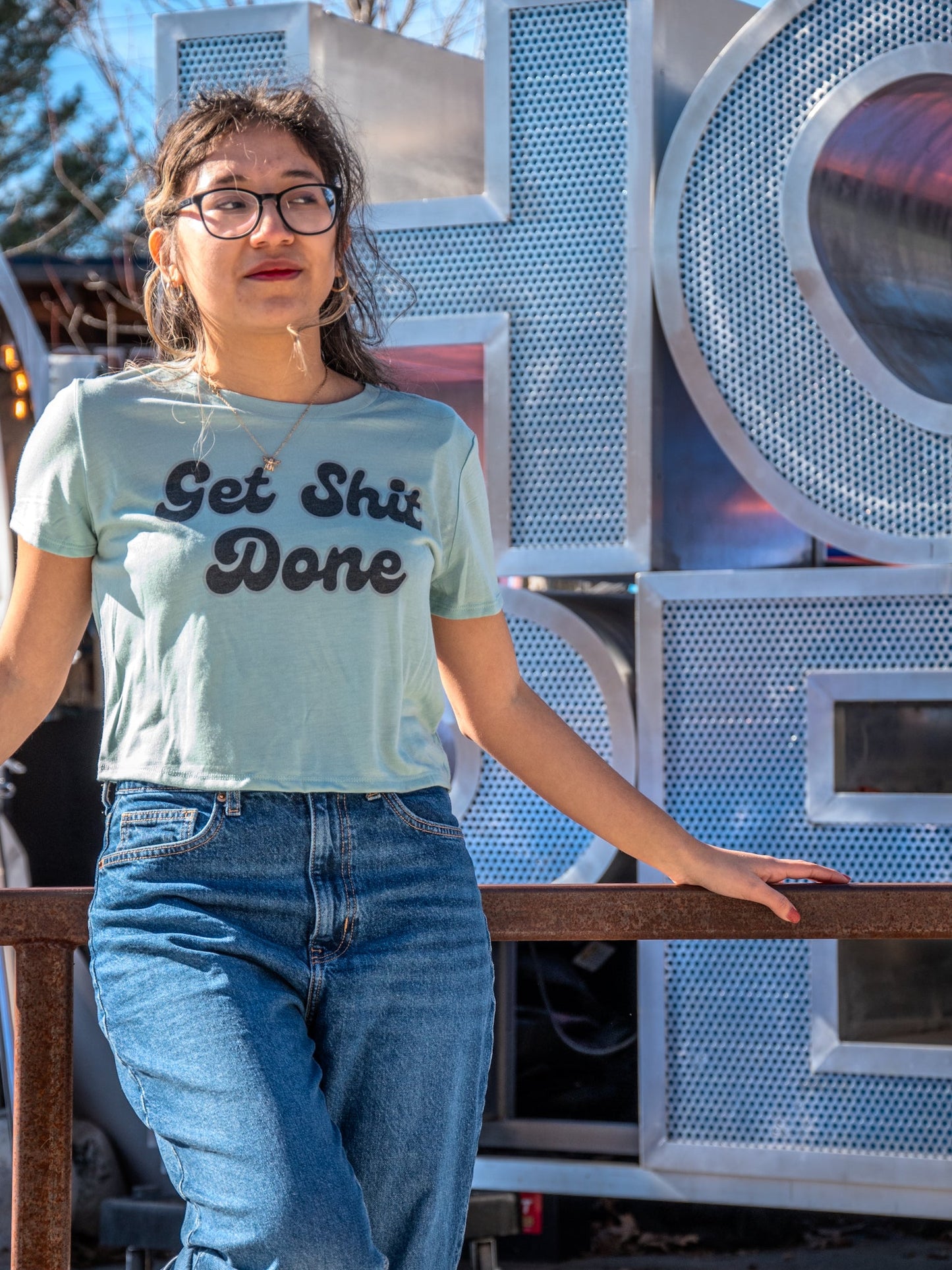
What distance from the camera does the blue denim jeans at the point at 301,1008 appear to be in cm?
136

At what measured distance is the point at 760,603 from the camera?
3588 mm

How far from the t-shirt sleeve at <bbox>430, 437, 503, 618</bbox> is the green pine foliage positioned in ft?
36.0

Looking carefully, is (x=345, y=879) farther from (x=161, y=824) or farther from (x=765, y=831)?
(x=765, y=831)

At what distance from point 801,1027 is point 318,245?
8.21 ft

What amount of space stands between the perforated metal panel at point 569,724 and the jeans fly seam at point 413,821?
2.11 metres

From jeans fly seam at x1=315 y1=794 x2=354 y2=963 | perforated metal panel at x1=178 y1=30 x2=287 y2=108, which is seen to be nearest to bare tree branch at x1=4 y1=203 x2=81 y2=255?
perforated metal panel at x1=178 y1=30 x2=287 y2=108

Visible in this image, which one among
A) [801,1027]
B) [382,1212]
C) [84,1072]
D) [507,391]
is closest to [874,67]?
[507,391]

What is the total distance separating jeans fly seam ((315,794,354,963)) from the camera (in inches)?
58.2

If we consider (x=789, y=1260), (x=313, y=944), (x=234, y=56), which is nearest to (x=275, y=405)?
(x=313, y=944)

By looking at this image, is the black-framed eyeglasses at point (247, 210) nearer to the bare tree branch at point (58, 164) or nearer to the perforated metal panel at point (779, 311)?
the perforated metal panel at point (779, 311)

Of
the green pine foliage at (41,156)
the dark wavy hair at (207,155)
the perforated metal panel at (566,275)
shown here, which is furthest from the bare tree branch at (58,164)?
the dark wavy hair at (207,155)

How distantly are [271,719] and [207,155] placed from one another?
2.16 feet

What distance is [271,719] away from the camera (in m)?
1.51

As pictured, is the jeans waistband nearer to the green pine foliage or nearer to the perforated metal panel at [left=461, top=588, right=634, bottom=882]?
the perforated metal panel at [left=461, top=588, right=634, bottom=882]
